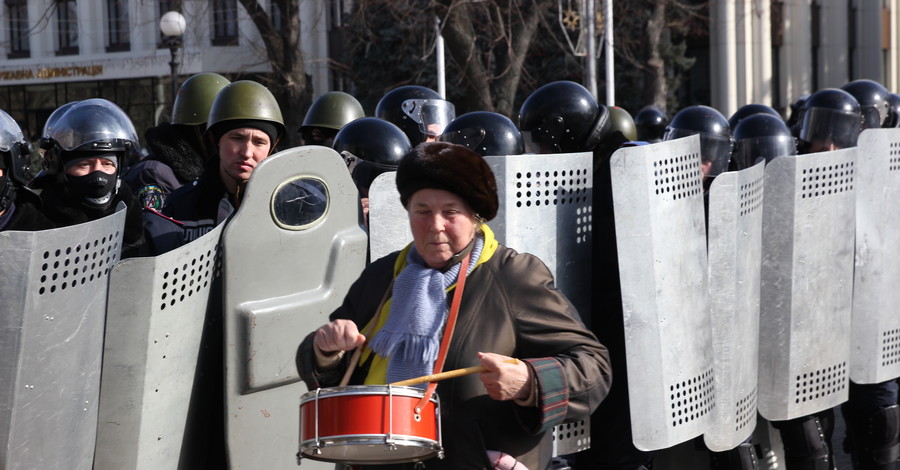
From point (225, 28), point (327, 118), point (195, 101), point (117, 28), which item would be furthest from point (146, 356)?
point (117, 28)

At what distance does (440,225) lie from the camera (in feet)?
10.4

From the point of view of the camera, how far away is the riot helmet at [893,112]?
28.8ft

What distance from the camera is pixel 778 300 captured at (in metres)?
5.16

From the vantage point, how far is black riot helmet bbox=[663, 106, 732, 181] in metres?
5.70

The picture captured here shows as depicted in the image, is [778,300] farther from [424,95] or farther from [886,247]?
[424,95]

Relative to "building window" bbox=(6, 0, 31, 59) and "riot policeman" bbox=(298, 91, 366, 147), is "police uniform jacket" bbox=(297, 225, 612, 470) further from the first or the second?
"building window" bbox=(6, 0, 31, 59)

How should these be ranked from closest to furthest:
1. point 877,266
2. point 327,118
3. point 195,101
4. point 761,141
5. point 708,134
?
point 877,266, point 708,134, point 195,101, point 761,141, point 327,118

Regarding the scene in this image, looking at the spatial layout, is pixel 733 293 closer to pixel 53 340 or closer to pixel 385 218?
pixel 385 218

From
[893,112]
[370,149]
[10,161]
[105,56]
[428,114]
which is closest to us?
[10,161]

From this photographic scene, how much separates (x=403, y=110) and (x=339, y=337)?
3.55 m

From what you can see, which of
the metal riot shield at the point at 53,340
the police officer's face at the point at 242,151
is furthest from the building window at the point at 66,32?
the metal riot shield at the point at 53,340

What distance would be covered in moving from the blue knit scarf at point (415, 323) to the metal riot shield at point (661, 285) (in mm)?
1312

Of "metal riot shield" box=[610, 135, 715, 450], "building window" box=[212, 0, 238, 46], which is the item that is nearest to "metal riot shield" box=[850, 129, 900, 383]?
"metal riot shield" box=[610, 135, 715, 450]

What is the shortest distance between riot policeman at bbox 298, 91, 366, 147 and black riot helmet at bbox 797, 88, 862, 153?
2666 mm
